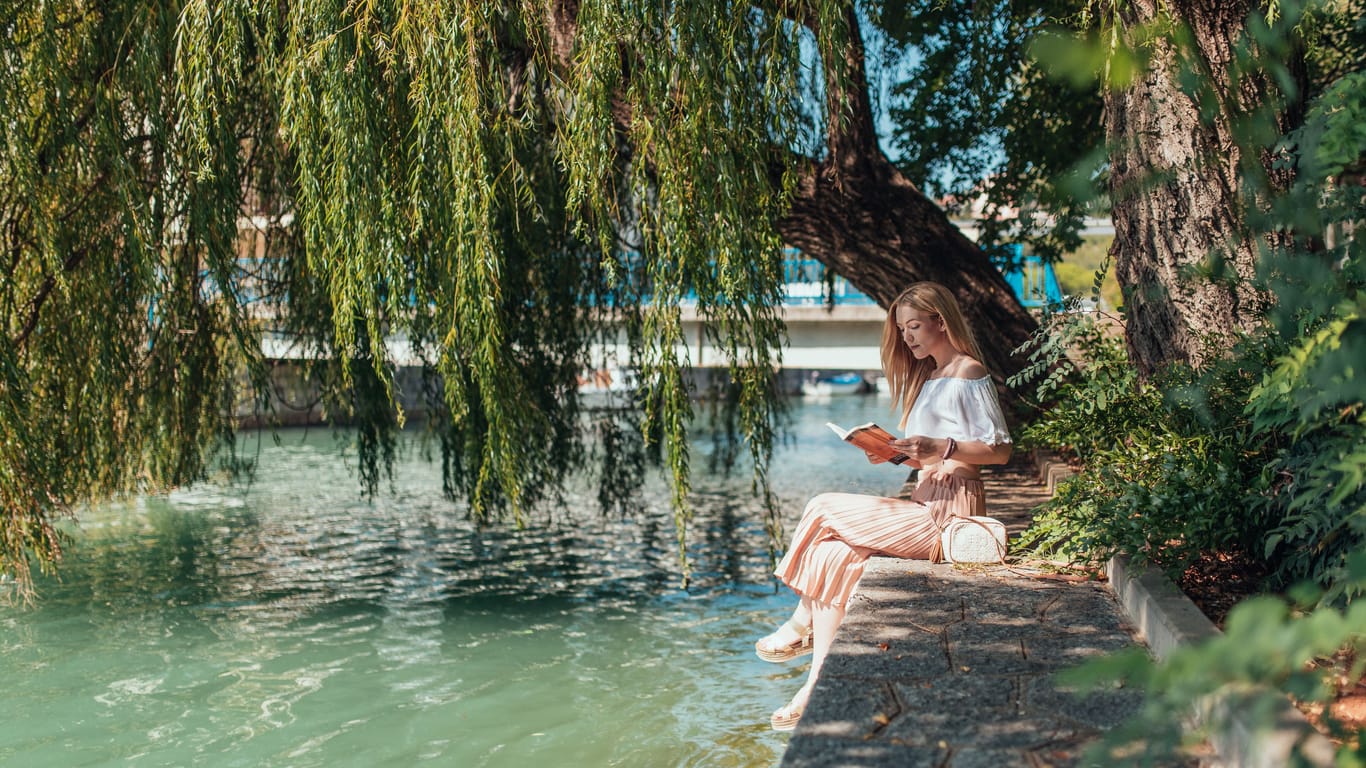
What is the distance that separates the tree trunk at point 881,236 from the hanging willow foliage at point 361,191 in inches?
43.5

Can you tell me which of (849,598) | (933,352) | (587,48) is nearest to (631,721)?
(849,598)

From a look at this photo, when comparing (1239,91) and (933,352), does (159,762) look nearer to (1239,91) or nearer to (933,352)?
(933,352)

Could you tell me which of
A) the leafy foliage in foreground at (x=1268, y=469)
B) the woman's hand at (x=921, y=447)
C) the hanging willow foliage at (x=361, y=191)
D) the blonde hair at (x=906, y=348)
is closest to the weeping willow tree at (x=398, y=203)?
the hanging willow foliage at (x=361, y=191)

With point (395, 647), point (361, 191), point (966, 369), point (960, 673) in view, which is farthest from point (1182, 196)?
point (395, 647)

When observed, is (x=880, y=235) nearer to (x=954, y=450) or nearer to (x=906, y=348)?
(x=906, y=348)

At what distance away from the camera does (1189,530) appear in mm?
4805

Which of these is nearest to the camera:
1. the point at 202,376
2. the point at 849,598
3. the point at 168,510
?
the point at 849,598

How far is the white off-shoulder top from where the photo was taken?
18.8 ft

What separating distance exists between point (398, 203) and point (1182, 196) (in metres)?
4.03

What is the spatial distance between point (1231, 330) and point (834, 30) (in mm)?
2457

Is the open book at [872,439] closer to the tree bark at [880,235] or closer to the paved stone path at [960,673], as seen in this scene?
the paved stone path at [960,673]

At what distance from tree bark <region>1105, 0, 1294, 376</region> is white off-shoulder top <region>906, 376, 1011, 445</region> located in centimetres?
89

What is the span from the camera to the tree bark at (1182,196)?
19.4 ft

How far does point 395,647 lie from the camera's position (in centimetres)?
884
